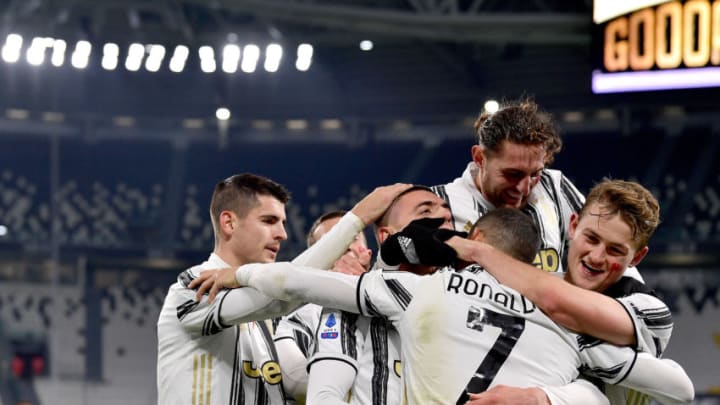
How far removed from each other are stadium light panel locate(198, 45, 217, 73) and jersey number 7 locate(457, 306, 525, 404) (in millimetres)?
13790

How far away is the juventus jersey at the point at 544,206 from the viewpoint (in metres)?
3.38

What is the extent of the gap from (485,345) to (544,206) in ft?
3.37

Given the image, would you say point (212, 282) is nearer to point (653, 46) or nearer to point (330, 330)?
point (330, 330)

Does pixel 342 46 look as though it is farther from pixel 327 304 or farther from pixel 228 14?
pixel 327 304

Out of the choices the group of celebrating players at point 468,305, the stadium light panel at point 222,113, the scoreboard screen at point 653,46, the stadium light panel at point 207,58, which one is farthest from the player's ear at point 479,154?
the stadium light panel at point 222,113

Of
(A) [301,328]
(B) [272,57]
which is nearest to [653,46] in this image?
(B) [272,57]

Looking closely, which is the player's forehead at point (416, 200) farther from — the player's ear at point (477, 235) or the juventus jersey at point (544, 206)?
the juventus jersey at point (544, 206)

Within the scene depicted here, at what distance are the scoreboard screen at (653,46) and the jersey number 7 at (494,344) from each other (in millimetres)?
8576

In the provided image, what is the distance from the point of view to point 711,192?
50.5ft

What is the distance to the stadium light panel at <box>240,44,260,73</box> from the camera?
51.1ft

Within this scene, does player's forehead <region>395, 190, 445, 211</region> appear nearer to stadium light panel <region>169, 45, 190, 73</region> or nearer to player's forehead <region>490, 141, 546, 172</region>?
player's forehead <region>490, 141, 546, 172</region>

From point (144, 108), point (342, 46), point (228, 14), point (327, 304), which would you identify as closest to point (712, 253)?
point (342, 46)

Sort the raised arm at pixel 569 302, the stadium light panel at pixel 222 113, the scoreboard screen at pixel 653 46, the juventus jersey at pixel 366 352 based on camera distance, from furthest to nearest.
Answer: the stadium light panel at pixel 222 113 < the scoreboard screen at pixel 653 46 < the juventus jersey at pixel 366 352 < the raised arm at pixel 569 302

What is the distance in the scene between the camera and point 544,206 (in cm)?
346
